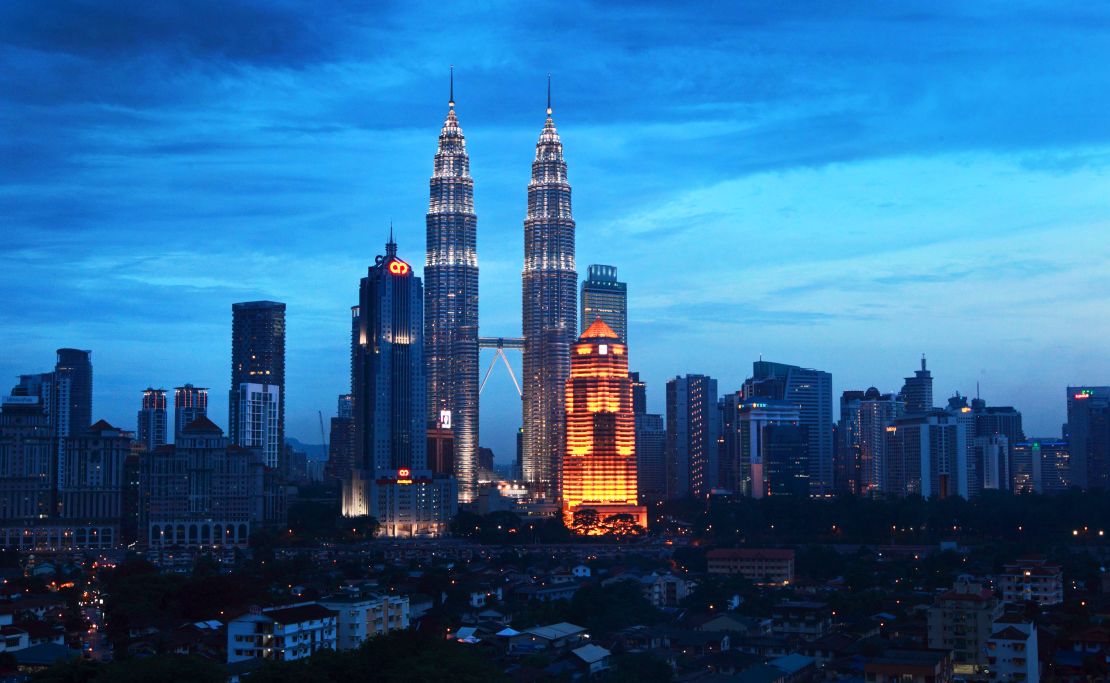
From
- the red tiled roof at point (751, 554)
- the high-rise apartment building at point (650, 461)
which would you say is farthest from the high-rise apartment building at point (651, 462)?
the red tiled roof at point (751, 554)

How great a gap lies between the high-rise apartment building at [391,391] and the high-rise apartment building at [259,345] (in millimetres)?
18794

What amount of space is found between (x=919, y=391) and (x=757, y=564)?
63592 millimetres

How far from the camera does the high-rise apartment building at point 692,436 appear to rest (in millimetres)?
110438

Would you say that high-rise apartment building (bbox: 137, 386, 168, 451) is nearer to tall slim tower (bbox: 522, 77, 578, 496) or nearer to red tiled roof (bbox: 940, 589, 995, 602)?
tall slim tower (bbox: 522, 77, 578, 496)

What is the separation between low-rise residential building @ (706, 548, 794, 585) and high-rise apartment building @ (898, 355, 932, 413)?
2395 inches

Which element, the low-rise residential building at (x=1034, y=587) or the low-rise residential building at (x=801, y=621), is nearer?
the low-rise residential building at (x=801, y=621)

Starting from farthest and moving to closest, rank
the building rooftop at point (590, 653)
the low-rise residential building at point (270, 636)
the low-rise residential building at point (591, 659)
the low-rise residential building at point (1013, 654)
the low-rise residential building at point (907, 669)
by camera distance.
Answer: the building rooftop at point (590, 653) → the low-rise residential building at point (591, 659) → the low-rise residential building at point (270, 636) → the low-rise residential building at point (1013, 654) → the low-rise residential building at point (907, 669)

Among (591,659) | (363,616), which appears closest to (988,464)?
(591,659)

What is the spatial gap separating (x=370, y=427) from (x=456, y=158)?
24865 millimetres

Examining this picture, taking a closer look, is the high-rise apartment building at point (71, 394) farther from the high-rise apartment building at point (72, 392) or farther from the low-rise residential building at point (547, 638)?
the low-rise residential building at point (547, 638)

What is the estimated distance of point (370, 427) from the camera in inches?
3391

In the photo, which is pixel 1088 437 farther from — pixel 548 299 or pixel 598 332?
pixel 548 299

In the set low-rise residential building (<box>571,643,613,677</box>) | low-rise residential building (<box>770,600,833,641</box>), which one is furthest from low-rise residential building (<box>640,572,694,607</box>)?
low-rise residential building (<box>571,643,613,677</box>)

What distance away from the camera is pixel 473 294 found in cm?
10475
